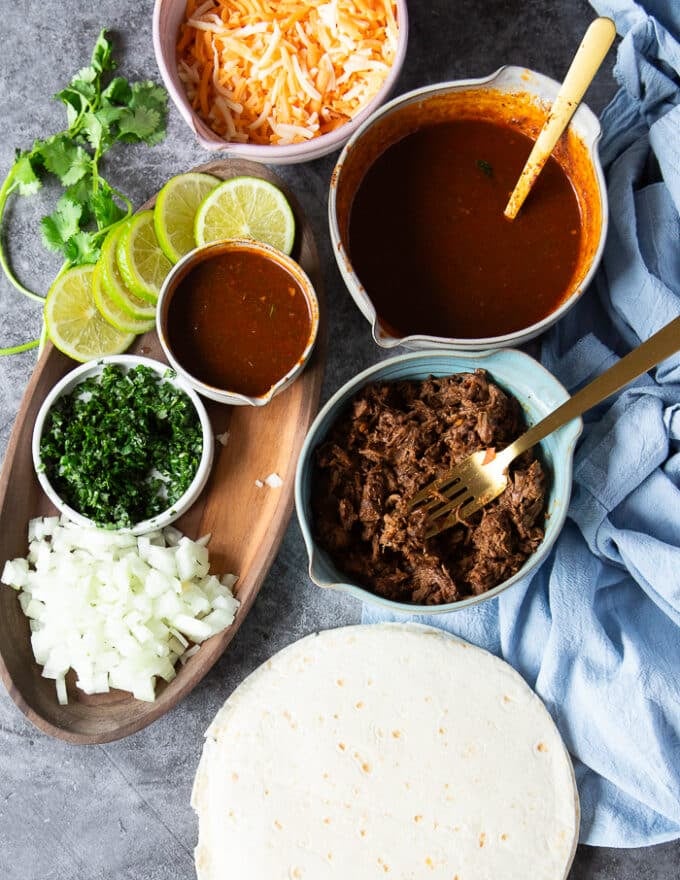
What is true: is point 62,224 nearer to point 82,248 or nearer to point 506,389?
point 82,248

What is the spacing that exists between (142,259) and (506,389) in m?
1.21

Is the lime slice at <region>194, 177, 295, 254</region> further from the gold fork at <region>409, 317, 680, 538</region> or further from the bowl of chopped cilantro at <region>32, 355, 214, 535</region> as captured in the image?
the gold fork at <region>409, 317, 680, 538</region>

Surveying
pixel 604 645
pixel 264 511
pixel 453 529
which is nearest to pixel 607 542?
pixel 604 645

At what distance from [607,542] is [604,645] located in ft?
1.06

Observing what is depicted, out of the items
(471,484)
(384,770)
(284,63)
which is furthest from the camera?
(384,770)

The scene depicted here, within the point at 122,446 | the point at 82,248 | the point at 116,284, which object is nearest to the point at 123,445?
the point at 122,446

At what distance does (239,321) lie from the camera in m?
2.54

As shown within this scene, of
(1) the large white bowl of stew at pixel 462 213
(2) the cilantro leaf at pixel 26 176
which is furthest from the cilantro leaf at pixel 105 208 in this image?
(1) the large white bowl of stew at pixel 462 213

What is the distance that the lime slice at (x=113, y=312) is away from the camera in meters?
2.64

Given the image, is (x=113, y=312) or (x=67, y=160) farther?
(x=67, y=160)

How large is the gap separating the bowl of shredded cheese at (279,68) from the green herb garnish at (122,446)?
0.79 metres

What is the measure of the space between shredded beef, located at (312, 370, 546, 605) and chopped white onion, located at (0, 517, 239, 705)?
492 mm

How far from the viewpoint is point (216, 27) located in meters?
2.52

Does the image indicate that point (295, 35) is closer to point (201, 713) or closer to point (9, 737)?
point (201, 713)
